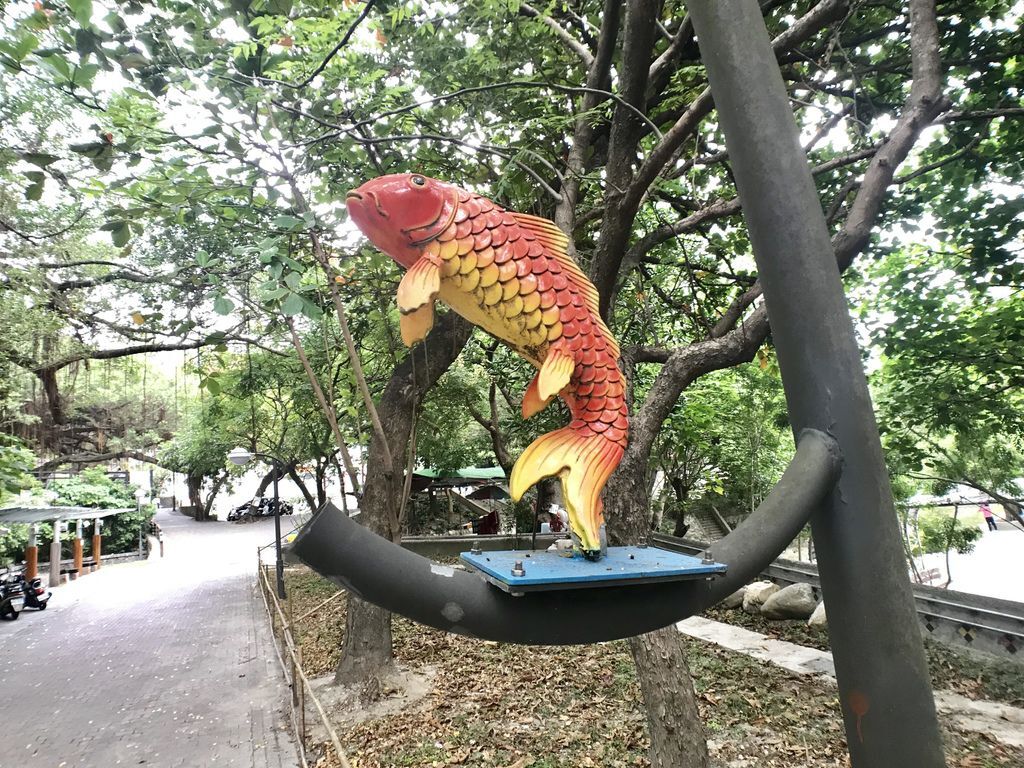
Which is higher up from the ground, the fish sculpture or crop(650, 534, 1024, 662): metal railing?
the fish sculpture

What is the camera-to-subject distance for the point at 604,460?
1.72m

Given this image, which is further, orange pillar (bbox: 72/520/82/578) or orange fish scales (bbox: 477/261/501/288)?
orange pillar (bbox: 72/520/82/578)

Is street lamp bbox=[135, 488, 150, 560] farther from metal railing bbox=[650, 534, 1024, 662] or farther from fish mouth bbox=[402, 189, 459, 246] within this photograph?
fish mouth bbox=[402, 189, 459, 246]

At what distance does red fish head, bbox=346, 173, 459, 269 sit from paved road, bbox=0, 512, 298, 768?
5.43m

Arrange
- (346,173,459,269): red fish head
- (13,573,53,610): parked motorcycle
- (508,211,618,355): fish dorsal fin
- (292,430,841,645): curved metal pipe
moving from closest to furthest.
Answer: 1. (292,430,841,645): curved metal pipe
2. (346,173,459,269): red fish head
3. (508,211,618,355): fish dorsal fin
4. (13,573,53,610): parked motorcycle

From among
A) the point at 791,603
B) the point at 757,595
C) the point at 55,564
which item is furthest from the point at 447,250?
the point at 55,564

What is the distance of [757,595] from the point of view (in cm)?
930

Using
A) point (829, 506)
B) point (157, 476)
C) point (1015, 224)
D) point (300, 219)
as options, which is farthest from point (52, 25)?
point (157, 476)

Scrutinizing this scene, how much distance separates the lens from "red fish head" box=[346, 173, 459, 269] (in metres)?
1.79

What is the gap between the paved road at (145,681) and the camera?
5.92m

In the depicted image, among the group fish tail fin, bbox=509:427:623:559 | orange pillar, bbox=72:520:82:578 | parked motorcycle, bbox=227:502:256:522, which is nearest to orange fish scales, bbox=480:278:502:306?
fish tail fin, bbox=509:427:623:559

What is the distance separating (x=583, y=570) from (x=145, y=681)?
9160 mm

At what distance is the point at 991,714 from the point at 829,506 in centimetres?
606

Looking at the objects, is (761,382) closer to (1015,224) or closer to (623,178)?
(1015,224)
